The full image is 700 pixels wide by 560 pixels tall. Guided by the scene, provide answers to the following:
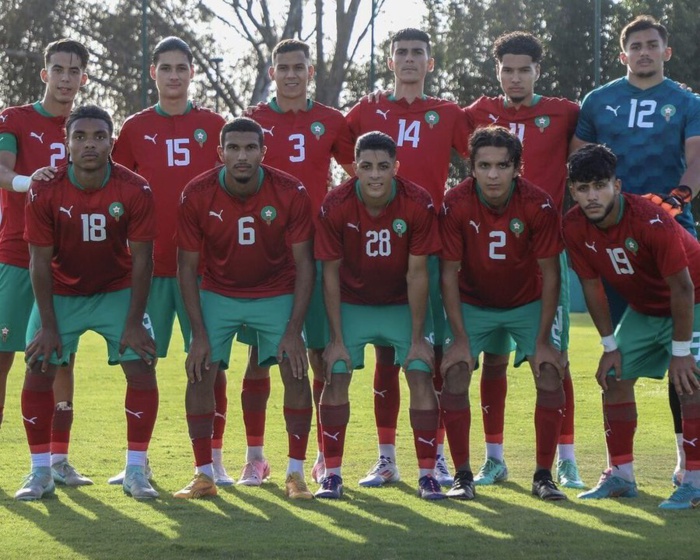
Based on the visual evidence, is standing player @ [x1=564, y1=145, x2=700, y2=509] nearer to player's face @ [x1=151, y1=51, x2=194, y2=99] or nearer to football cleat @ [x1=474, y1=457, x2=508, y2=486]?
football cleat @ [x1=474, y1=457, x2=508, y2=486]

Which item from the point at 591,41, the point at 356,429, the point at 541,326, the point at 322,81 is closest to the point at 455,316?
the point at 541,326

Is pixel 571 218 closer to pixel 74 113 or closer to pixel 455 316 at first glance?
pixel 455 316

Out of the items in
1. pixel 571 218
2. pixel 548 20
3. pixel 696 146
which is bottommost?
pixel 571 218

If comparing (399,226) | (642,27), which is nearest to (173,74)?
(399,226)

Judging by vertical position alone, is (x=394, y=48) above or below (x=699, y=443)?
above

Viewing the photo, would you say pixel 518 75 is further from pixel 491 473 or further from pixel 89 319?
pixel 89 319

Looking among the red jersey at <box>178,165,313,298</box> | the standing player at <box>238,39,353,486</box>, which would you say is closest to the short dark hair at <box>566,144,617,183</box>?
the red jersey at <box>178,165,313,298</box>

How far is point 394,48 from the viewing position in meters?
7.03

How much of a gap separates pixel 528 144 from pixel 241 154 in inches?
65.5

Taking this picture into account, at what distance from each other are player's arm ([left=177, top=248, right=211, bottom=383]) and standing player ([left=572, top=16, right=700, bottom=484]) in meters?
2.20

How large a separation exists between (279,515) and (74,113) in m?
2.25

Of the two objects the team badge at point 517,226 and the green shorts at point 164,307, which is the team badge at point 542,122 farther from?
the green shorts at point 164,307

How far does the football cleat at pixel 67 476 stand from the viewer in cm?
658

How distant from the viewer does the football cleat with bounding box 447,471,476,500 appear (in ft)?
19.9
